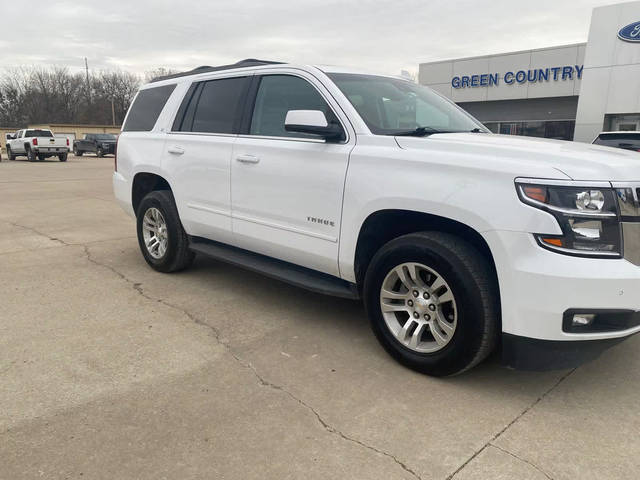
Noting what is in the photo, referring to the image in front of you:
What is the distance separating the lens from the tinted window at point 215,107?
4309 mm

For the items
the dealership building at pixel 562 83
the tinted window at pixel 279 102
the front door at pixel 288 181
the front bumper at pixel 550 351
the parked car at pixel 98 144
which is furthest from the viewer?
the parked car at pixel 98 144

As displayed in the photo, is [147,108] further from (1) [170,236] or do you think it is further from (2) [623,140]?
(2) [623,140]

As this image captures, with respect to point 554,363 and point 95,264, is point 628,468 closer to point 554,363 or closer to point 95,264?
point 554,363

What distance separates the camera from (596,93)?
18.7 m

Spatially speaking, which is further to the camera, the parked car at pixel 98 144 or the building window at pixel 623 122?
the parked car at pixel 98 144

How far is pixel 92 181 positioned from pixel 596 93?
18189mm

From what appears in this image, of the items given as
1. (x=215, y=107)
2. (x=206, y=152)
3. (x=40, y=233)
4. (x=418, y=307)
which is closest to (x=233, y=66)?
(x=215, y=107)

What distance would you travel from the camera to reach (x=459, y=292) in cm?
277

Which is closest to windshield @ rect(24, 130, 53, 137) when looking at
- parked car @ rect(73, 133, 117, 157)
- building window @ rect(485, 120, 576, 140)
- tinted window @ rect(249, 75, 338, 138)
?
parked car @ rect(73, 133, 117, 157)

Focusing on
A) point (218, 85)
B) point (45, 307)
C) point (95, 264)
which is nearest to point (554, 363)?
point (218, 85)

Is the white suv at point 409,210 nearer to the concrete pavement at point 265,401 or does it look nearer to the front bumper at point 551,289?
the front bumper at point 551,289

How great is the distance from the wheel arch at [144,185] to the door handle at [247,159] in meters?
1.41

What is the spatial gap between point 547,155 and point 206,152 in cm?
281

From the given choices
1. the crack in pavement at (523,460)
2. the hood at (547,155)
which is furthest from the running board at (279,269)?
the crack in pavement at (523,460)
